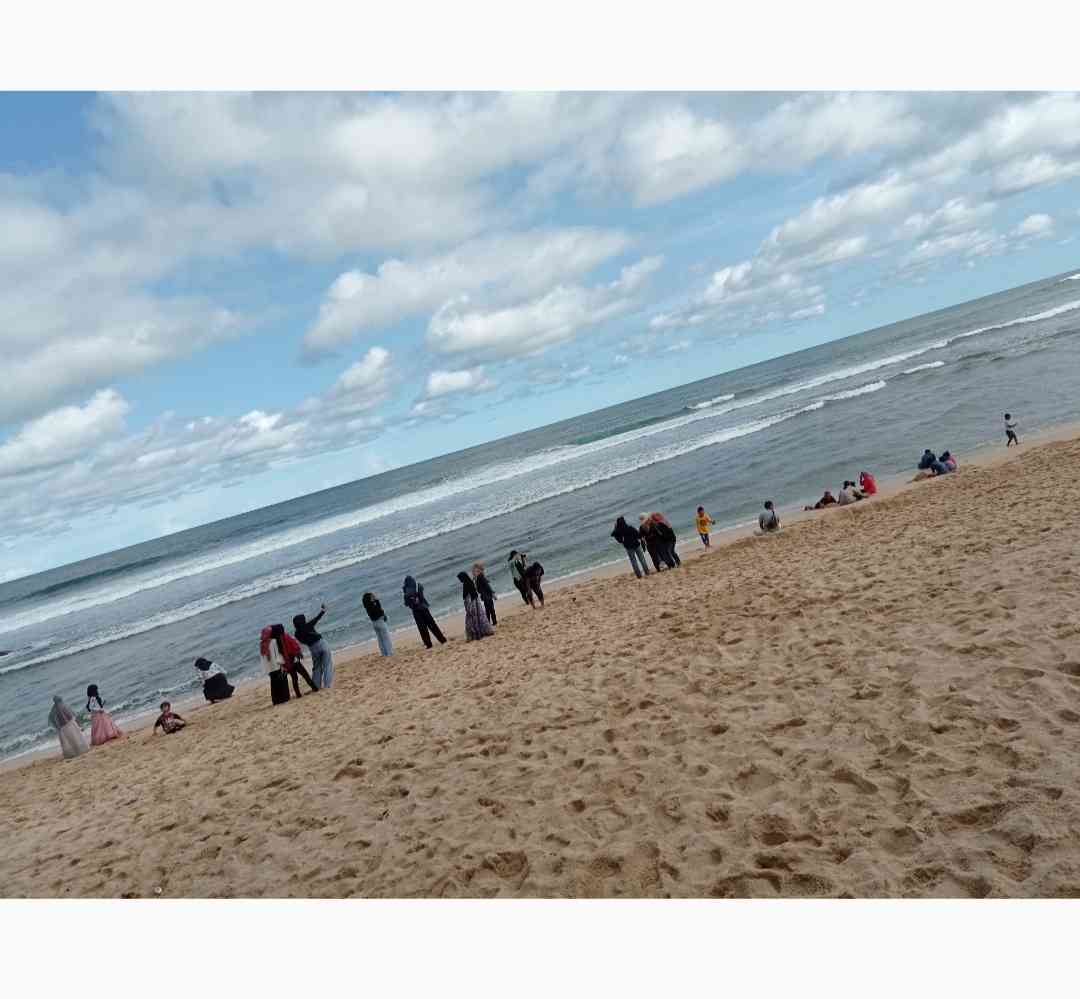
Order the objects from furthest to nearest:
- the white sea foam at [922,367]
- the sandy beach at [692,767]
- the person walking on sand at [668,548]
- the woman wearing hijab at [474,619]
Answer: the white sea foam at [922,367], the person walking on sand at [668,548], the woman wearing hijab at [474,619], the sandy beach at [692,767]

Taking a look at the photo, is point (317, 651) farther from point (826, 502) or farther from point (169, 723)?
point (826, 502)

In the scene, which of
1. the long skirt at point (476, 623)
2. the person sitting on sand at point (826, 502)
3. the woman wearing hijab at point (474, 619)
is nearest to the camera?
the woman wearing hijab at point (474, 619)

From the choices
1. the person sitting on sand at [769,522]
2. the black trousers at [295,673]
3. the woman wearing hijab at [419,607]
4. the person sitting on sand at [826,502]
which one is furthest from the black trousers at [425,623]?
the person sitting on sand at [826,502]

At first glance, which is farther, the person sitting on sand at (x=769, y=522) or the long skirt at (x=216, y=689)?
the person sitting on sand at (x=769, y=522)

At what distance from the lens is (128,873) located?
5.48 metres

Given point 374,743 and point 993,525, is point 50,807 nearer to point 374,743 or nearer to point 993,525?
point 374,743

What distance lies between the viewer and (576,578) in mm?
17203

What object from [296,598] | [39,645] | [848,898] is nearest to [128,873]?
[848,898]

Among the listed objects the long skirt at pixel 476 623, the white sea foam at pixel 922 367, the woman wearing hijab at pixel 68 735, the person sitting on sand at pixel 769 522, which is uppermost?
the white sea foam at pixel 922 367

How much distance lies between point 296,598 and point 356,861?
23.2m

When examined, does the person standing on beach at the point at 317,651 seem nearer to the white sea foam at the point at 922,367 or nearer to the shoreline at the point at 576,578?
the shoreline at the point at 576,578

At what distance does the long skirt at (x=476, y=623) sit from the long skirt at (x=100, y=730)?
6.77 m

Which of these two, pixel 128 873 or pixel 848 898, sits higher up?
pixel 128 873

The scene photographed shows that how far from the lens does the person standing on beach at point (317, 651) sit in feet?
38.6
